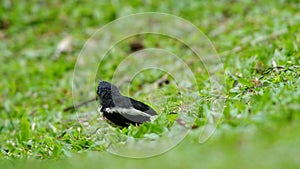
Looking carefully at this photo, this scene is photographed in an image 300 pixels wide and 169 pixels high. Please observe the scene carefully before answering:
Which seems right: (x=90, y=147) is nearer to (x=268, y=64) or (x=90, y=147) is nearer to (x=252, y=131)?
(x=252, y=131)

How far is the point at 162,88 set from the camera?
6.66m

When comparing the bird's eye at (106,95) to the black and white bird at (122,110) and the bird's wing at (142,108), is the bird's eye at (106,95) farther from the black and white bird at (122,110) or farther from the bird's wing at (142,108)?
the bird's wing at (142,108)

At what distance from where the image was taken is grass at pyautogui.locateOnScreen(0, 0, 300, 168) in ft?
12.1

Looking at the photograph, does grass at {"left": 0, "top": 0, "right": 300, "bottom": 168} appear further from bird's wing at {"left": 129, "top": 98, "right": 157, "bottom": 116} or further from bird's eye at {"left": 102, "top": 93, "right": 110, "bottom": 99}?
bird's eye at {"left": 102, "top": 93, "right": 110, "bottom": 99}

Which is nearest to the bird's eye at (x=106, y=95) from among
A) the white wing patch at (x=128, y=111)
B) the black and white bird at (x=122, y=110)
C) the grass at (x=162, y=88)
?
the black and white bird at (x=122, y=110)

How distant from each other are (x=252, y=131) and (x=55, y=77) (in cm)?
557

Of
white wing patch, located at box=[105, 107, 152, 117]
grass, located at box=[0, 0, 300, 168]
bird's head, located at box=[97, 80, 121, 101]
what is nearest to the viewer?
grass, located at box=[0, 0, 300, 168]

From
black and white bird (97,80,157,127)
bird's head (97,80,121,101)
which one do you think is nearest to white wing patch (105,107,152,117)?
black and white bird (97,80,157,127)

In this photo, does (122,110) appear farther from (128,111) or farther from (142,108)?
(142,108)

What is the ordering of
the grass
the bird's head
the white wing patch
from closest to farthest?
the grass < the white wing patch < the bird's head

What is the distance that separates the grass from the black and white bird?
174mm

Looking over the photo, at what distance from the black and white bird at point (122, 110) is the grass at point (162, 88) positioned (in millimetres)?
174

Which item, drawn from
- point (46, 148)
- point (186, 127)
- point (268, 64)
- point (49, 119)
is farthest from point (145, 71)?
point (186, 127)

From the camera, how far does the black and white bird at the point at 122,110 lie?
4.77 m
